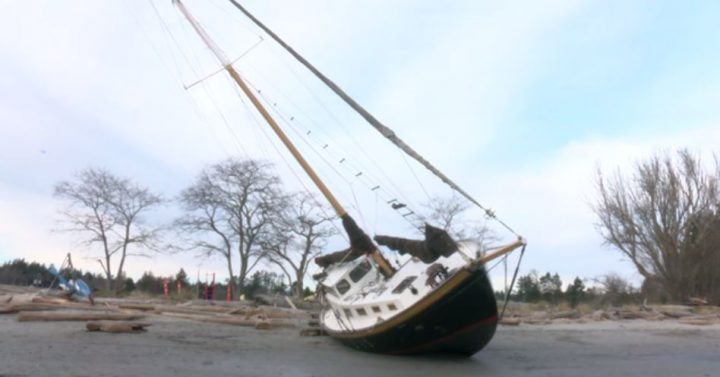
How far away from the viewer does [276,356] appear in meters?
15.0

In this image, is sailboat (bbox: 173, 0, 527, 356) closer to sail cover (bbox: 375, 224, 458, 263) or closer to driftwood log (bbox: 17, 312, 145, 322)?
sail cover (bbox: 375, 224, 458, 263)

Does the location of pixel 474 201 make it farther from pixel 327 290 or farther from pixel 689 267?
pixel 689 267

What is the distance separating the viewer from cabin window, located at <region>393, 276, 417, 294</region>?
14.6 meters

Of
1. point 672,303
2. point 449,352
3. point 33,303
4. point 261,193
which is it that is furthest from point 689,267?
point 33,303

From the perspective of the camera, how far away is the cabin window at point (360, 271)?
1795cm

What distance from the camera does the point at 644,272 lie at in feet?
141

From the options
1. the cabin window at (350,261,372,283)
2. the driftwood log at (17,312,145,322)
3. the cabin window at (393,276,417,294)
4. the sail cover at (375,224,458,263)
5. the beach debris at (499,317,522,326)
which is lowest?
the beach debris at (499,317,522,326)

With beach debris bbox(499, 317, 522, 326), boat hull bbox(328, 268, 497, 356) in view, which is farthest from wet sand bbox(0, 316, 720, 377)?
beach debris bbox(499, 317, 522, 326)

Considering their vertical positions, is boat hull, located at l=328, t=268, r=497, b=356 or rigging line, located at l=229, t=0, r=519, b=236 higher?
rigging line, located at l=229, t=0, r=519, b=236

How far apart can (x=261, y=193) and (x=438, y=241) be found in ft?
101

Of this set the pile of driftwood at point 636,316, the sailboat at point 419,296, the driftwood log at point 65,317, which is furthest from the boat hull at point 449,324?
the pile of driftwood at point 636,316

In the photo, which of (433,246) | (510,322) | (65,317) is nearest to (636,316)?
(510,322)

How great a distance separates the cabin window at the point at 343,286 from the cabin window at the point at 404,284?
2.94m

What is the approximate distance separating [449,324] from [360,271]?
4698 millimetres
